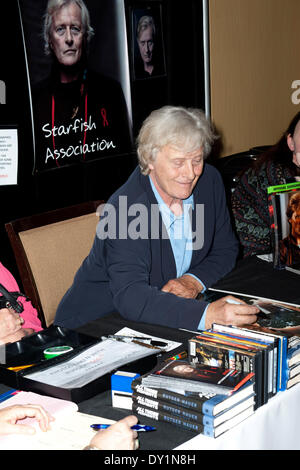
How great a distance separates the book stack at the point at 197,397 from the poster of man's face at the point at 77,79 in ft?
6.70

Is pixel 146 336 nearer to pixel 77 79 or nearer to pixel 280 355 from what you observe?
pixel 280 355

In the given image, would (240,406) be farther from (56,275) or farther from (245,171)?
(245,171)

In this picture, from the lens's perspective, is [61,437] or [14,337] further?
[14,337]

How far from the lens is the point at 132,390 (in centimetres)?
130

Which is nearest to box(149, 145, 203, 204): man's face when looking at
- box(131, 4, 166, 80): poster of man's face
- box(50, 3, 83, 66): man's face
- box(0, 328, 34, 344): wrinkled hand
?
box(0, 328, 34, 344): wrinkled hand

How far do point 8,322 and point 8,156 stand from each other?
144 centimetres

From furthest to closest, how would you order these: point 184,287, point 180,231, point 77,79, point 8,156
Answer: point 77,79, point 8,156, point 180,231, point 184,287

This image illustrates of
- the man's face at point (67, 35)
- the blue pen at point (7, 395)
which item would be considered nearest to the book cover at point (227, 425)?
the blue pen at point (7, 395)

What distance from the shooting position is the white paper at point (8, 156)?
2.93 m

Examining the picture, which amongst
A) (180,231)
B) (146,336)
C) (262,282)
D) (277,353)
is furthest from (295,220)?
(277,353)

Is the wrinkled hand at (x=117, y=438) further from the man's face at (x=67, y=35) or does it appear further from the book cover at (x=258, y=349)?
the man's face at (x=67, y=35)

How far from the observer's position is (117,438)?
1.13 meters

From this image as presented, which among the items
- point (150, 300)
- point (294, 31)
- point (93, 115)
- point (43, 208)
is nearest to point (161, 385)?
point (150, 300)

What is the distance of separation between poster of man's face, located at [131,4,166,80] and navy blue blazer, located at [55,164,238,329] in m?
1.51
